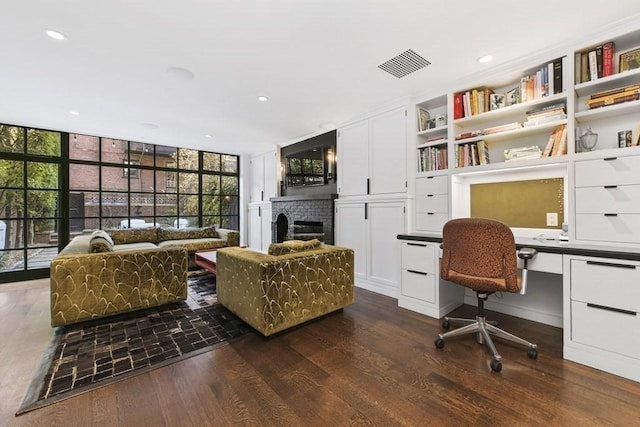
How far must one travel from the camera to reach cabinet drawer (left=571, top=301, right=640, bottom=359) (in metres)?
1.67

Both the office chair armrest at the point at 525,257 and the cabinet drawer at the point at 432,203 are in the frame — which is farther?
the cabinet drawer at the point at 432,203

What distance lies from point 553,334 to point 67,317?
13.9ft

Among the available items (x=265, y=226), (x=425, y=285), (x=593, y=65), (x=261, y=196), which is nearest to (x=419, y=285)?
(x=425, y=285)

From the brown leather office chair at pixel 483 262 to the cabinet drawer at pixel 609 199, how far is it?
593 mm

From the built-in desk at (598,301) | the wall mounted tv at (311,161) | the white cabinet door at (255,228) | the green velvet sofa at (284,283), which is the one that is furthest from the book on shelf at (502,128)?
the white cabinet door at (255,228)

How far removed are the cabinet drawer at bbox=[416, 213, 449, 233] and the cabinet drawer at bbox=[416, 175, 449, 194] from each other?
0.26 meters

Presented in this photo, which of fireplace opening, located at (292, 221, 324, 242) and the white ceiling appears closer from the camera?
the white ceiling

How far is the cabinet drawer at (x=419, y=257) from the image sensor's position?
2658 mm

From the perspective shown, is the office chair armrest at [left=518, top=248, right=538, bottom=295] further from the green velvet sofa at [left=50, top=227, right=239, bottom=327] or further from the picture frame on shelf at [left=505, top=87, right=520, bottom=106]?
the green velvet sofa at [left=50, top=227, right=239, bottom=327]

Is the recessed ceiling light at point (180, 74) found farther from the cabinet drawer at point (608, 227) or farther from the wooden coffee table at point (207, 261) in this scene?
the cabinet drawer at point (608, 227)

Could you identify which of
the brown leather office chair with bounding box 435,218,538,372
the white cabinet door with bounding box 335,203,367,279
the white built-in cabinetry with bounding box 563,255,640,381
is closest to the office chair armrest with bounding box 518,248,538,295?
the brown leather office chair with bounding box 435,218,538,372

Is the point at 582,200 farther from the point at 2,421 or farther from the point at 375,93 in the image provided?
the point at 2,421

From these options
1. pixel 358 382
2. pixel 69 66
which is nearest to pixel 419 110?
pixel 358 382

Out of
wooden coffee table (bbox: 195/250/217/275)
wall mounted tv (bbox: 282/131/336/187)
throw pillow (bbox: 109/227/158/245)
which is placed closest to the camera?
wooden coffee table (bbox: 195/250/217/275)
